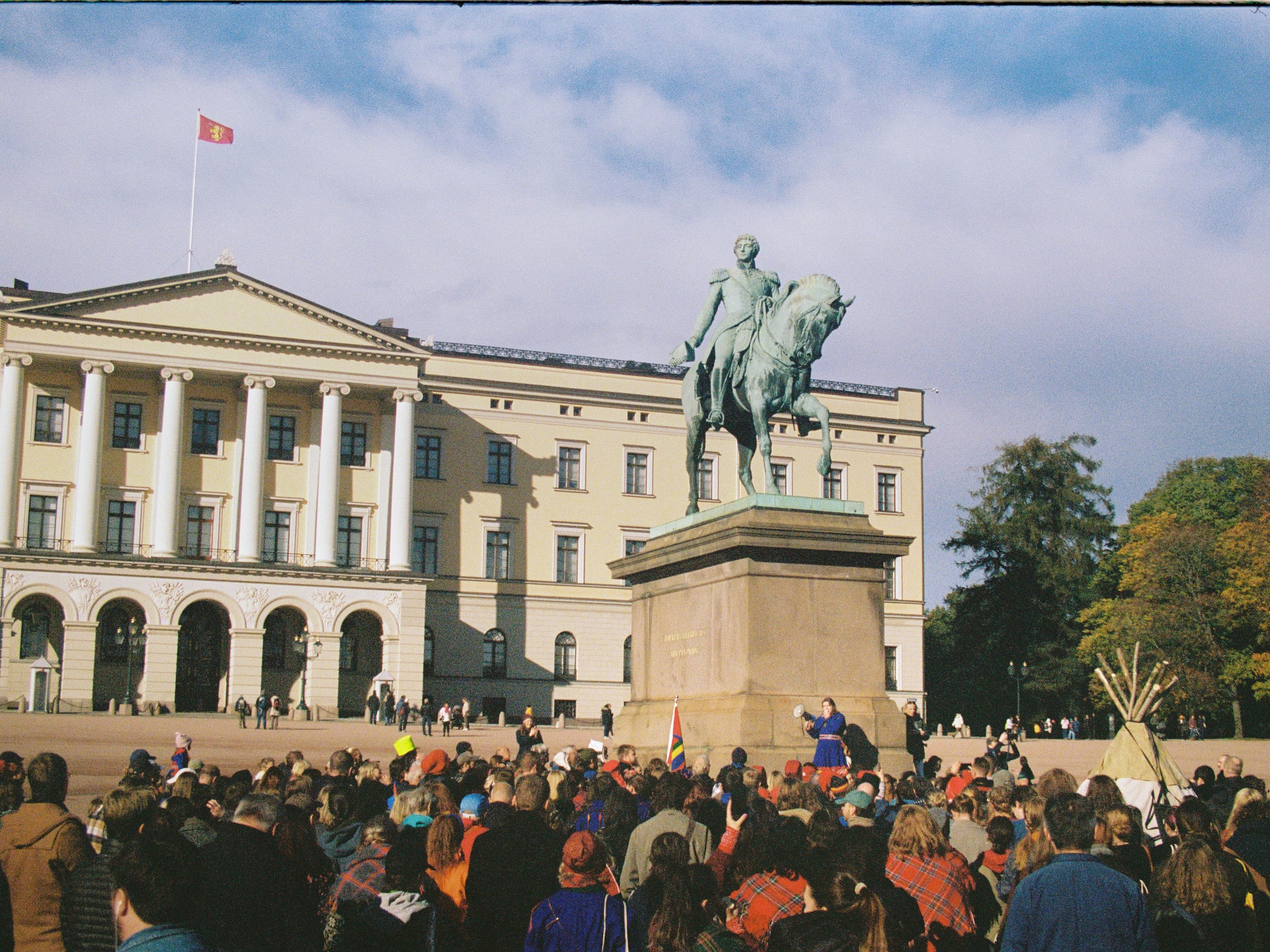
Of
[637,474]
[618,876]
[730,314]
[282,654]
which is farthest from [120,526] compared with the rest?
[618,876]

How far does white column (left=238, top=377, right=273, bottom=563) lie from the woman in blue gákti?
44.9 meters

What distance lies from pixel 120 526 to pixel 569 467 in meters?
19.0

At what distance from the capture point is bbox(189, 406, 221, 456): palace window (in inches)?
2288

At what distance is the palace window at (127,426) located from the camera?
56844mm

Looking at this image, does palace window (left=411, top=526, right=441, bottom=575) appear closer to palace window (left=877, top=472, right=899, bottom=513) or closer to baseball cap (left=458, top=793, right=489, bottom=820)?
palace window (left=877, top=472, right=899, bottom=513)

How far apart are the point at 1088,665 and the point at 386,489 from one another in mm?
31125

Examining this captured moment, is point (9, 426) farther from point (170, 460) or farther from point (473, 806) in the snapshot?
point (473, 806)

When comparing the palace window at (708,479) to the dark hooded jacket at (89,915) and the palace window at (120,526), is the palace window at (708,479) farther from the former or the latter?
the dark hooded jacket at (89,915)

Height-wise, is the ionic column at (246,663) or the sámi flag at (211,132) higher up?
the sámi flag at (211,132)

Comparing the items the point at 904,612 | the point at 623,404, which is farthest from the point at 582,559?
the point at 904,612

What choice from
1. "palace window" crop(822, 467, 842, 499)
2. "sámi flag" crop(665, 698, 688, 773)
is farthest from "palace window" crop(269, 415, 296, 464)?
"sámi flag" crop(665, 698, 688, 773)

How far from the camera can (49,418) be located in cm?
5594

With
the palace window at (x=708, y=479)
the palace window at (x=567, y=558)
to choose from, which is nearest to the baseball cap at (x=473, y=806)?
the palace window at (x=567, y=558)

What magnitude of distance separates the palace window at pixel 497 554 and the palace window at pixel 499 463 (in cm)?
225
